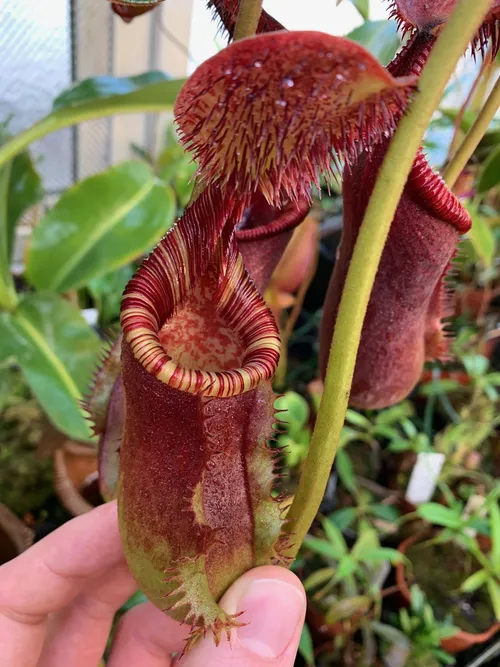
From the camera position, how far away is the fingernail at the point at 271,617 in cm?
39

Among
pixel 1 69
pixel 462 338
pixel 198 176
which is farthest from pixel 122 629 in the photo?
pixel 1 69

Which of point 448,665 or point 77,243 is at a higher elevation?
point 77,243

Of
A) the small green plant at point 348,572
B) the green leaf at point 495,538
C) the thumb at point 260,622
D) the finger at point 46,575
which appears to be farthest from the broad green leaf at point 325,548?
the thumb at point 260,622

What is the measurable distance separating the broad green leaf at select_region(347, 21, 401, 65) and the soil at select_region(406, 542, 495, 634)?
1011 millimetres

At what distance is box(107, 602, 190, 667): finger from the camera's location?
66 cm

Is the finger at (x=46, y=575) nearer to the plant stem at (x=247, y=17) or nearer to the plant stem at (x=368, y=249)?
the plant stem at (x=368, y=249)

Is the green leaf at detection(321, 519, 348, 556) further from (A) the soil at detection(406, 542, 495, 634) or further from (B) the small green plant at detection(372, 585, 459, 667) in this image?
(A) the soil at detection(406, 542, 495, 634)

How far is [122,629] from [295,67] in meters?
0.70

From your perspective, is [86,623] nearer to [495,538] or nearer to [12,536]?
[12,536]

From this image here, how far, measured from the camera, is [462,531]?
1.07m

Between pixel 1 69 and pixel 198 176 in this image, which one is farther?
pixel 1 69

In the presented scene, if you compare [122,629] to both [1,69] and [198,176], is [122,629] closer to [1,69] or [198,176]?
[198,176]

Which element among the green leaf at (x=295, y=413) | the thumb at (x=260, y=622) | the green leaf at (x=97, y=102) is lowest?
the green leaf at (x=295, y=413)

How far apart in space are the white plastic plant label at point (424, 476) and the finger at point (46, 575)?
70 centimetres
